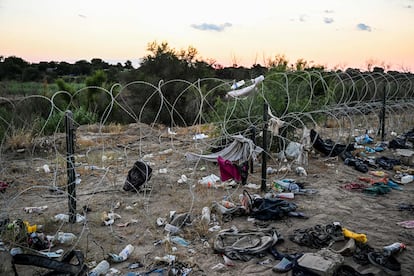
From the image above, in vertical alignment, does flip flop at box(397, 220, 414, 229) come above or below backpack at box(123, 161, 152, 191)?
below

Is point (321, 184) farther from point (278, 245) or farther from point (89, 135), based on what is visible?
point (89, 135)

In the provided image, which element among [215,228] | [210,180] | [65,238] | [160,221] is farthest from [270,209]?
[65,238]

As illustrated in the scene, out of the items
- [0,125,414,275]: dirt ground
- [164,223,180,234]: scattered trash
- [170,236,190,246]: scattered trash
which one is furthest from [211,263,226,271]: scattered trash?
[164,223,180,234]: scattered trash

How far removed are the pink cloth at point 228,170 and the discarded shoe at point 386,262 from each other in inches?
88.9

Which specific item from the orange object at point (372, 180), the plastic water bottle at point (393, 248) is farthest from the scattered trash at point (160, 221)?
the orange object at point (372, 180)

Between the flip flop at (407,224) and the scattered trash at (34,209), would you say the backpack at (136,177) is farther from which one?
the flip flop at (407,224)

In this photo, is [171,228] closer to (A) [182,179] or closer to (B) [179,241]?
(B) [179,241]

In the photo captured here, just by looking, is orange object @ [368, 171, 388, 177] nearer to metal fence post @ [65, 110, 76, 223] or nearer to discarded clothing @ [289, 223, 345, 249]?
discarded clothing @ [289, 223, 345, 249]

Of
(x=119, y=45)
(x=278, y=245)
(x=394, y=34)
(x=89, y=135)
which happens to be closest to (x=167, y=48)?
(x=119, y=45)

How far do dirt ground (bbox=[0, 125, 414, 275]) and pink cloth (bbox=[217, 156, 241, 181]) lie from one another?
0.53 ft

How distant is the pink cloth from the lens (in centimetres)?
507

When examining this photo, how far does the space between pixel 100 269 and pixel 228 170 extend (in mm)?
2450

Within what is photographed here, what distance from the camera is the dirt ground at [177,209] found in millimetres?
3283

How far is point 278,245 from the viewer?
346cm
